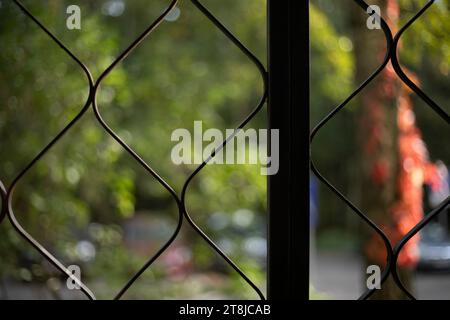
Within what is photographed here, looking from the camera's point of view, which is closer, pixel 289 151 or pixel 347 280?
pixel 289 151

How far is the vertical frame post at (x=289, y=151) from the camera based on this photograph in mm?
767

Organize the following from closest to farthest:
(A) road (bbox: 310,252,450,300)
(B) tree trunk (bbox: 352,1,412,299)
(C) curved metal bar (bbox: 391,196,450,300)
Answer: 1. (C) curved metal bar (bbox: 391,196,450,300)
2. (B) tree trunk (bbox: 352,1,412,299)
3. (A) road (bbox: 310,252,450,300)

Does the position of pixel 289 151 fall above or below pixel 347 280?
below

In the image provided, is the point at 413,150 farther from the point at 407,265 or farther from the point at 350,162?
the point at 350,162

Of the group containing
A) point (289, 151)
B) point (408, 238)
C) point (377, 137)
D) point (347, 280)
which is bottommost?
point (408, 238)

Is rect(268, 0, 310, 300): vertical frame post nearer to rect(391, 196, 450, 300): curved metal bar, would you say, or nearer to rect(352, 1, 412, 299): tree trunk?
rect(391, 196, 450, 300): curved metal bar

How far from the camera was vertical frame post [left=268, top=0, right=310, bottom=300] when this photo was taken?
767 mm

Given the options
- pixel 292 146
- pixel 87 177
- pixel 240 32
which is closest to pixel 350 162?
pixel 240 32

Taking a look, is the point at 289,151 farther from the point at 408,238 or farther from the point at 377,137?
the point at 377,137

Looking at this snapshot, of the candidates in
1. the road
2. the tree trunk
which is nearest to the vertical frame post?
the tree trunk

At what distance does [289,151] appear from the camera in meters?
0.77

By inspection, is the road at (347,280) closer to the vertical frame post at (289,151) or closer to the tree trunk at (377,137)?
the tree trunk at (377,137)

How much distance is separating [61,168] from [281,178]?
2095 millimetres

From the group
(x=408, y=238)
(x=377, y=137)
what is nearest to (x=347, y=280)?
(x=377, y=137)
